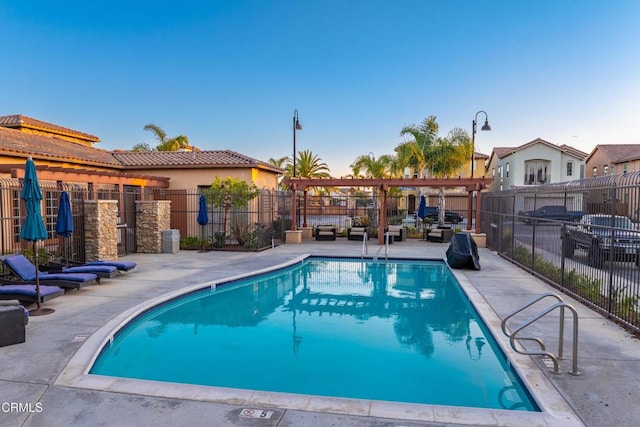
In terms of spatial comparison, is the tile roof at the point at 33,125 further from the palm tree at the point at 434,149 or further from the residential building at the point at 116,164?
the palm tree at the point at 434,149

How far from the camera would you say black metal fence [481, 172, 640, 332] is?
7.04 meters

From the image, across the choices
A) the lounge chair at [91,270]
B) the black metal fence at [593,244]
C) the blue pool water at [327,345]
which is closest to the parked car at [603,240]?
the black metal fence at [593,244]

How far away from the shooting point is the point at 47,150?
16.6 meters

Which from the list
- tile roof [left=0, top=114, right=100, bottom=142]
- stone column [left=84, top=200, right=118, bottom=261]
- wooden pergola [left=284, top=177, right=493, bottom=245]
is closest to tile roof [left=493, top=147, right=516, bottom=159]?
wooden pergola [left=284, top=177, right=493, bottom=245]

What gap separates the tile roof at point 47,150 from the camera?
48.4 feet

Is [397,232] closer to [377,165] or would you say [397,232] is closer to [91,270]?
[377,165]

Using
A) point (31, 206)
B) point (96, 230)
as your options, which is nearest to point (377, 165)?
point (96, 230)

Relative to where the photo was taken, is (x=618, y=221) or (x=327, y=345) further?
(x=618, y=221)

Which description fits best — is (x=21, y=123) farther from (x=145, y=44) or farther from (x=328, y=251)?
(x=328, y=251)

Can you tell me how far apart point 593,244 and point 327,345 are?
242 inches

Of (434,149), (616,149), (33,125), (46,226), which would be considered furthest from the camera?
(616,149)

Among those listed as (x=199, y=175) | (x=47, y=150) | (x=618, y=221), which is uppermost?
(x=47, y=150)

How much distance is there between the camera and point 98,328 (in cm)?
689

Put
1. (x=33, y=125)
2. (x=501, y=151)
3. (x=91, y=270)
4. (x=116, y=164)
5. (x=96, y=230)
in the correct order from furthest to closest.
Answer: (x=501, y=151) < (x=33, y=125) < (x=116, y=164) < (x=96, y=230) < (x=91, y=270)
